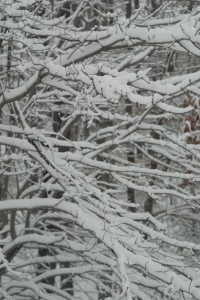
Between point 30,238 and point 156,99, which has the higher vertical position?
point 156,99

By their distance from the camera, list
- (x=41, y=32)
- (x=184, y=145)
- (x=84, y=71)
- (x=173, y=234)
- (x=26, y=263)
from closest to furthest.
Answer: (x=84, y=71) < (x=41, y=32) < (x=184, y=145) < (x=26, y=263) < (x=173, y=234)


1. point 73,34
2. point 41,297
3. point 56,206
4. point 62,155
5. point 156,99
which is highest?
point 73,34

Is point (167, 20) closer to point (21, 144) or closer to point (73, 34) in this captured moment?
point (73, 34)

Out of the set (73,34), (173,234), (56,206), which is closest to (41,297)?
(56,206)

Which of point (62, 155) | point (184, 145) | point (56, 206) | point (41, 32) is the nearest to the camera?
point (41, 32)

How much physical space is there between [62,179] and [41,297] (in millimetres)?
3111

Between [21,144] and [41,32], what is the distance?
1355mm

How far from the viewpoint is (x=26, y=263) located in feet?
26.3

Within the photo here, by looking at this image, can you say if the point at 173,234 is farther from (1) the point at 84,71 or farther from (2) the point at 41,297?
(1) the point at 84,71

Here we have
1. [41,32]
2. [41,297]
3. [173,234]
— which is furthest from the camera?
[173,234]

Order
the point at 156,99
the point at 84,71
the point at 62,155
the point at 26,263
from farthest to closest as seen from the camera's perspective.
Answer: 1. the point at 26,263
2. the point at 62,155
3. the point at 84,71
4. the point at 156,99

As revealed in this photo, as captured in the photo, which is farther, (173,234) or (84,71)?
(173,234)

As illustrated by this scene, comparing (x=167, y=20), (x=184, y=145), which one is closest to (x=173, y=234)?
(x=184, y=145)

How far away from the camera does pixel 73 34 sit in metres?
4.13
